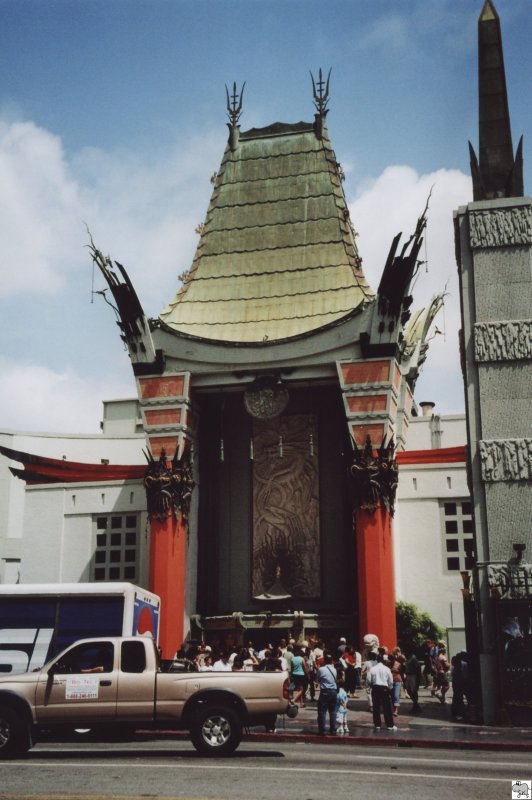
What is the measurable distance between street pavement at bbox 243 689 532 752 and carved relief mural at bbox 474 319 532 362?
29.9ft

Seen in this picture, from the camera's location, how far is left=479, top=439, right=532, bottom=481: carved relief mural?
2309cm

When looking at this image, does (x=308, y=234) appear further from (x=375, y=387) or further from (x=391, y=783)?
(x=391, y=783)

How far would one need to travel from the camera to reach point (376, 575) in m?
35.1

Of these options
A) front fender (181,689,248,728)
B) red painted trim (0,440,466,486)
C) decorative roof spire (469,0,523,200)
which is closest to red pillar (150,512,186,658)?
red painted trim (0,440,466,486)

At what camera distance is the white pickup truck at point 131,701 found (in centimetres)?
1428

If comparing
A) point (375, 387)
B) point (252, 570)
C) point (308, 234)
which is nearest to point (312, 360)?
point (375, 387)

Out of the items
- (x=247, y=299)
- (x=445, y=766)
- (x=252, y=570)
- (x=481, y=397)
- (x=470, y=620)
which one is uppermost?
(x=247, y=299)

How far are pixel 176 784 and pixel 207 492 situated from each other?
30138 millimetres

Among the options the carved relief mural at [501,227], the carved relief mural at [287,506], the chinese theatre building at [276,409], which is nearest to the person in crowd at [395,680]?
the chinese theatre building at [276,409]

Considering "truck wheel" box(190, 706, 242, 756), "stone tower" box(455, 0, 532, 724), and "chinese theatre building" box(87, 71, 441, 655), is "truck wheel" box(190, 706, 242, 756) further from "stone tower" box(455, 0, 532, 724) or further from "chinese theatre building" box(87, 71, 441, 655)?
"chinese theatre building" box(87, 71, 441, 655)

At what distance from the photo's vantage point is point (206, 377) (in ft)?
A: 129

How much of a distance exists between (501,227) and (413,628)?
57.0 ft

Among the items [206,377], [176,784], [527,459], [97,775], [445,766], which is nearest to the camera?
[176,784]

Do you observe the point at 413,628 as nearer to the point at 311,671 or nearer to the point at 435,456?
the point at 435,456
